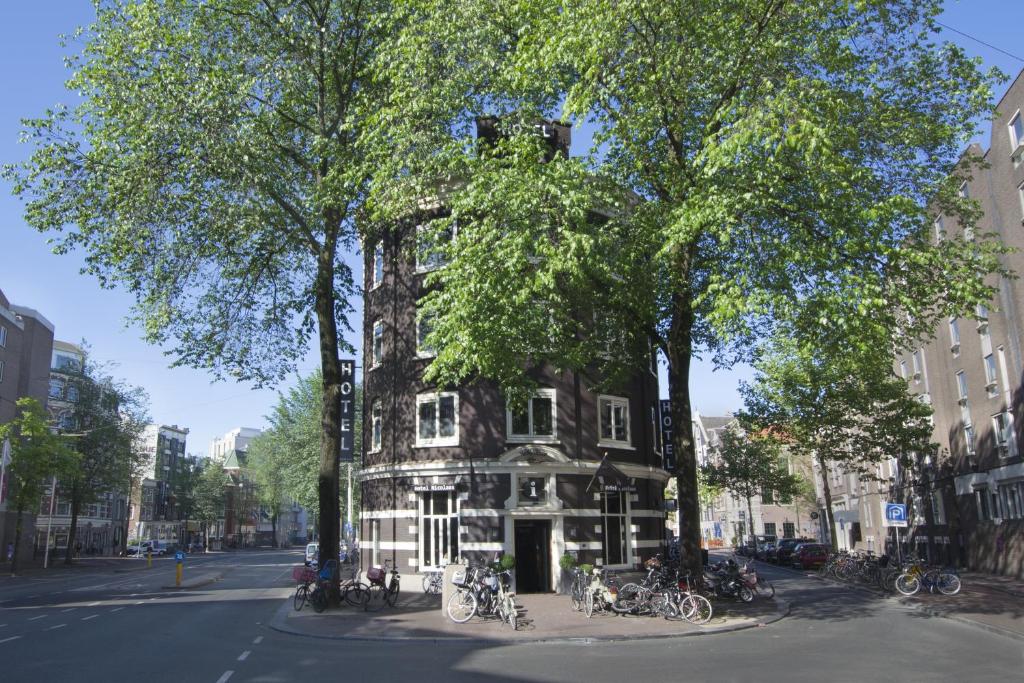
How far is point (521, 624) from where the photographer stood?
17.2 meters

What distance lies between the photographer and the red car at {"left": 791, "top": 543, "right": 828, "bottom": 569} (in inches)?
1583

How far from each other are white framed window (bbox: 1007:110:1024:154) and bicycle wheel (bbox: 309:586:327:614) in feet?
95.4

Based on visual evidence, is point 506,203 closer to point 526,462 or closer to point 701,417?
point 526,462

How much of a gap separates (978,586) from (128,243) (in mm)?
29364

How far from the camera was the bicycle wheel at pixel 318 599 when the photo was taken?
2061cm

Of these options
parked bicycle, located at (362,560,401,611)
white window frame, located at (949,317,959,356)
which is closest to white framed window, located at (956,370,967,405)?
white window frame, located at (949,317,959,356)

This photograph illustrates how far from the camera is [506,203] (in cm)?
1652

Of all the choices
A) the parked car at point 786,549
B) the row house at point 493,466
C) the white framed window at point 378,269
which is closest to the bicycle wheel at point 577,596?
the row house at point 493,466

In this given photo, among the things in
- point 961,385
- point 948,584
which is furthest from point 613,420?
point 961,385

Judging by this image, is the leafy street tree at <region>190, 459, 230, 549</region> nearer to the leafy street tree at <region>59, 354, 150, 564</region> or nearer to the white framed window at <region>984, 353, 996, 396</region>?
the leafy street tree at <region>59, 354, 150, 564</region>

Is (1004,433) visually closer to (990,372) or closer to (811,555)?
(990,372)

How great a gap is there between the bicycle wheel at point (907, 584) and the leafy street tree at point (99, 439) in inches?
2089

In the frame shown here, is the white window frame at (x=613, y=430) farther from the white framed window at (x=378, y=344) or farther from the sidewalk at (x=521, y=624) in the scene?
the white framed window at (x=378, y=344)

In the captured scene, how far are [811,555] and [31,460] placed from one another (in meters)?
43.8
